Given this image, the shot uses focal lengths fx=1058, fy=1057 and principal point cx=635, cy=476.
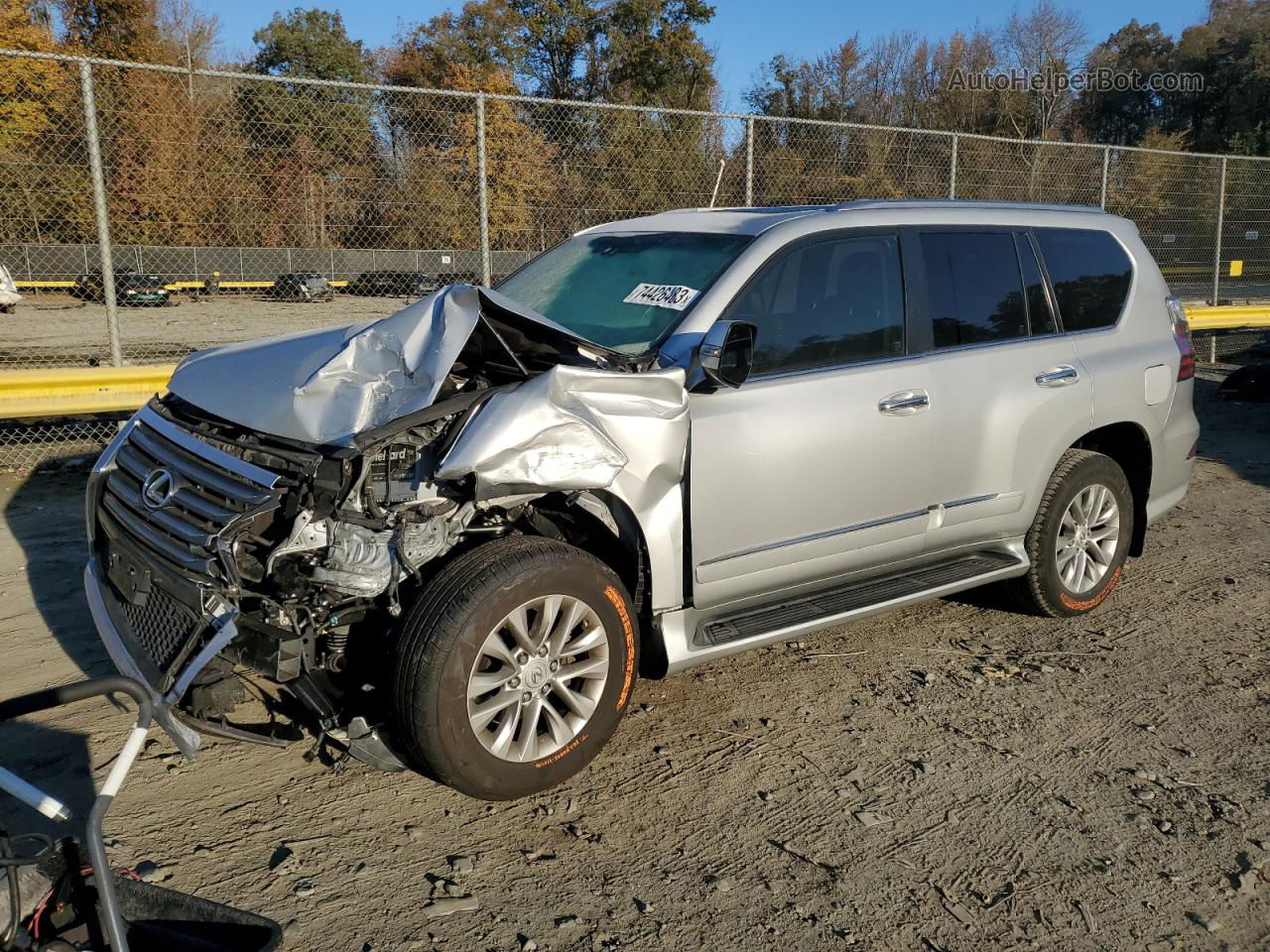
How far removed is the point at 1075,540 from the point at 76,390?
603cm

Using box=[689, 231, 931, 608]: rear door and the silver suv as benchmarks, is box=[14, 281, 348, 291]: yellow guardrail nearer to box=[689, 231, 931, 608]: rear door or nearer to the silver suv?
the silver suv

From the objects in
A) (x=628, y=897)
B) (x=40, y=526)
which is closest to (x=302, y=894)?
(x=628, y=897)

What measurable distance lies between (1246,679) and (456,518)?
3.41 m

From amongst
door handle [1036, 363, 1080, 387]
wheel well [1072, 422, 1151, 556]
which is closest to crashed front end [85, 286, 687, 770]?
door handle [1036, 363, 1080, 387]

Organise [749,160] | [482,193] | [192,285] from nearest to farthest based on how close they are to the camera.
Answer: [482,193]
[749,160]
[192,285]

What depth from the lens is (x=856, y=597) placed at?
4.29m

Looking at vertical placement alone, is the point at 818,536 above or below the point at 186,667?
above

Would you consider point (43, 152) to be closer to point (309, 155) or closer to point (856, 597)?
point (309, 155)

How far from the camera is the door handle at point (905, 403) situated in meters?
4.26

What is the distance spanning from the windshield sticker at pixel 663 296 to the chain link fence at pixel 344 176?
9.46 feet

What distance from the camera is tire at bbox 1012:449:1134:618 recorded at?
493cm

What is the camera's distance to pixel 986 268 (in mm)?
4801

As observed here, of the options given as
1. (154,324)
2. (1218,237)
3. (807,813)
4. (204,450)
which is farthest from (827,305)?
(1218,237)

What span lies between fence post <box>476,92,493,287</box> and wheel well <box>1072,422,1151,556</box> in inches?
174
